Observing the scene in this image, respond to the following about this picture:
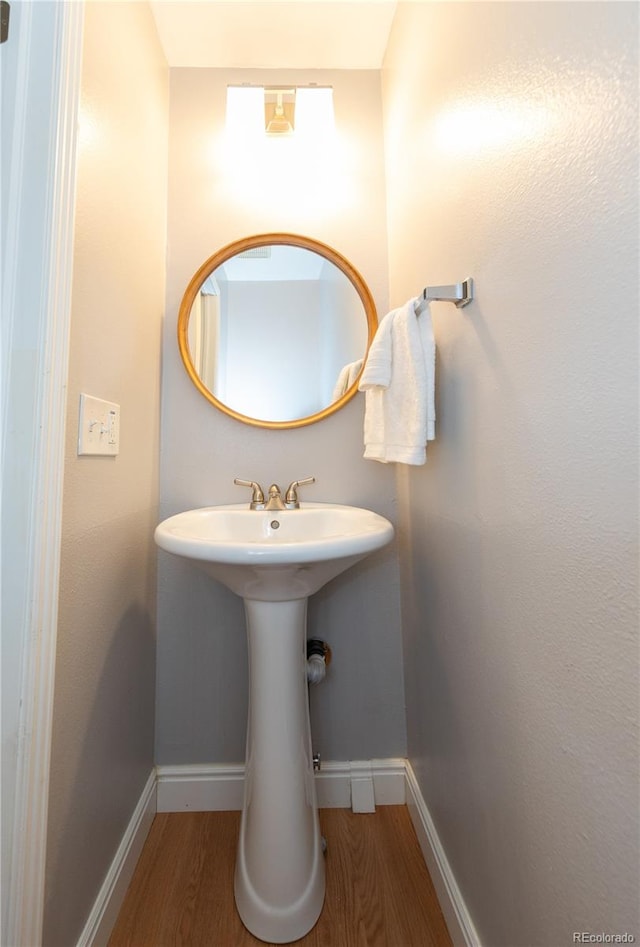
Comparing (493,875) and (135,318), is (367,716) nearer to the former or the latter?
(493,875)

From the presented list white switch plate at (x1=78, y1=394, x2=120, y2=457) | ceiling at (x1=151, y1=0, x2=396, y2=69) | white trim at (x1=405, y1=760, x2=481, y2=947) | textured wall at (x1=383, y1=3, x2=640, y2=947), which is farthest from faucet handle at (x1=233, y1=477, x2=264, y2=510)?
ceiling at (x1=151, y1=0, x2=396, y2=69)

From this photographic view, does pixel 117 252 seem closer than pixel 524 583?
No

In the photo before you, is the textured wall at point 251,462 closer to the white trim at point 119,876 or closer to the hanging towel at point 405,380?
the white trim at point 119,876

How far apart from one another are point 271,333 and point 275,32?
92 cm

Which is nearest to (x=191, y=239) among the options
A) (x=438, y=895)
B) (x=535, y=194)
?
(x=535, y=194)

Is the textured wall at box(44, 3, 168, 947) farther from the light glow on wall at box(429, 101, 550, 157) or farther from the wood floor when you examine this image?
the light glow on wall at box(429, 101, 550, 157)

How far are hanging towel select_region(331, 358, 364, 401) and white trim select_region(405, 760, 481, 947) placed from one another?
1136 millimetres

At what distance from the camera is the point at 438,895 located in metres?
0.88

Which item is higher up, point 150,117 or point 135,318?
point 150,117

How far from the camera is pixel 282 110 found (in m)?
1.23

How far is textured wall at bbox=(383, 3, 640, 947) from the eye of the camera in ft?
1.32

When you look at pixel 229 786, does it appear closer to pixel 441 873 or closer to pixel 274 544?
pixel 441 873

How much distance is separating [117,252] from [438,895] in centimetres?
165

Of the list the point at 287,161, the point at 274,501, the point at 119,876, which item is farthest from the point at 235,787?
the point at 287,161
